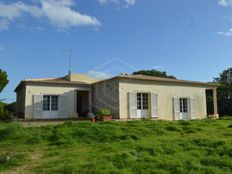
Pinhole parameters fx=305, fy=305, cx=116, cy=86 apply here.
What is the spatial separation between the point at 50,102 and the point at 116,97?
15.4ft

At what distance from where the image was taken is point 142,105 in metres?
20.6

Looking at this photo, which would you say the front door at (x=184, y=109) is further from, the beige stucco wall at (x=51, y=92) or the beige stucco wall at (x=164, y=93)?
the beige stucco wall at (x=51, y=92)

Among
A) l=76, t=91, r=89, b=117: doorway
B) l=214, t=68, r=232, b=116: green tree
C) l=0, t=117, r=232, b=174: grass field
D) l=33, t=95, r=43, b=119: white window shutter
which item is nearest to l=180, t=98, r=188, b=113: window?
l=76, t=91, r=89, b=117: doorway

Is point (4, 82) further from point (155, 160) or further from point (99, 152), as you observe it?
point (155, 160)

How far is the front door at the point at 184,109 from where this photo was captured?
22.6 meters

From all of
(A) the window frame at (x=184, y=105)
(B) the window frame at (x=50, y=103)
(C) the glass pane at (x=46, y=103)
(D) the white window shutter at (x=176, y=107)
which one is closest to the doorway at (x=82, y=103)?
(B) the window frame at (x=50, y=103)

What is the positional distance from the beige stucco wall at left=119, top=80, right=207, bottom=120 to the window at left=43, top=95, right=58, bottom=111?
480 centimetres

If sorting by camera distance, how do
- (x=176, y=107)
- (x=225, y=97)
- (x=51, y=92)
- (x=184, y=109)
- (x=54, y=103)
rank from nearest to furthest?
(x=51, y=92), (x=54, y=103), (x=176, y=107), (x=184, y=109), (x=225, y=97)

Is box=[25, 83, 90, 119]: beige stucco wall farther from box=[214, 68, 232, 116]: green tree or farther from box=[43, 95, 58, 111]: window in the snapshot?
box=[214, 68, 232, 116]: green tree

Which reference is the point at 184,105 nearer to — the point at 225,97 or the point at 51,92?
the point at 51,92

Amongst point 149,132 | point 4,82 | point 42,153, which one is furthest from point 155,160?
point 4,82

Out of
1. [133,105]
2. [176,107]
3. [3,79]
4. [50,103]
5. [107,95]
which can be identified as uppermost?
[3,79]

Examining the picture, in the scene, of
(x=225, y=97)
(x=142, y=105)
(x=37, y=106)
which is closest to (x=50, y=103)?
(x=37, y=106)

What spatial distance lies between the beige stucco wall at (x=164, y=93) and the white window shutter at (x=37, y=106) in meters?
5.43
